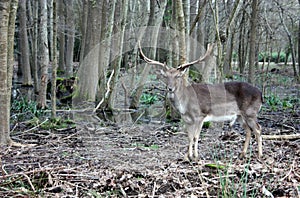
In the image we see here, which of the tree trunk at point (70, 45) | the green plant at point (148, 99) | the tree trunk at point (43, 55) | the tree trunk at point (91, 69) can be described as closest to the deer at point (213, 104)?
the tree trunk at point (43, 55)

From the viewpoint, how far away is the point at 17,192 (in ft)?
15.4

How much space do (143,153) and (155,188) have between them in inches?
67.3

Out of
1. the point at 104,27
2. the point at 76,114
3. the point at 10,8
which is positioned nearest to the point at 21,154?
the point at 10,8

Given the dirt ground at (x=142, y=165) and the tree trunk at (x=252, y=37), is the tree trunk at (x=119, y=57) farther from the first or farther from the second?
the tree trunk at (x=252, y=37)

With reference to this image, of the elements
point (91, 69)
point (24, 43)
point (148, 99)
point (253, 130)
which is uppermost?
point (24, 43)

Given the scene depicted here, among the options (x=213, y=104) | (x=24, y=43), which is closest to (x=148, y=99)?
(x=24, y=43)

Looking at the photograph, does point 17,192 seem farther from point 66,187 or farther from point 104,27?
point 104,27

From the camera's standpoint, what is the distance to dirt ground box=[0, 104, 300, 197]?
4957 millimetres

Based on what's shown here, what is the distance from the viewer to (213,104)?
6.75 m

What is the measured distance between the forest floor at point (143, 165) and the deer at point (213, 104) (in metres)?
0.44

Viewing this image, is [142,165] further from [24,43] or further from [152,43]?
[24,43]

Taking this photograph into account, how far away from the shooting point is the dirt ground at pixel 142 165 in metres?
4.96

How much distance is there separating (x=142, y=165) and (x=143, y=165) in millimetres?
14

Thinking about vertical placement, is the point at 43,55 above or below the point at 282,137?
above
